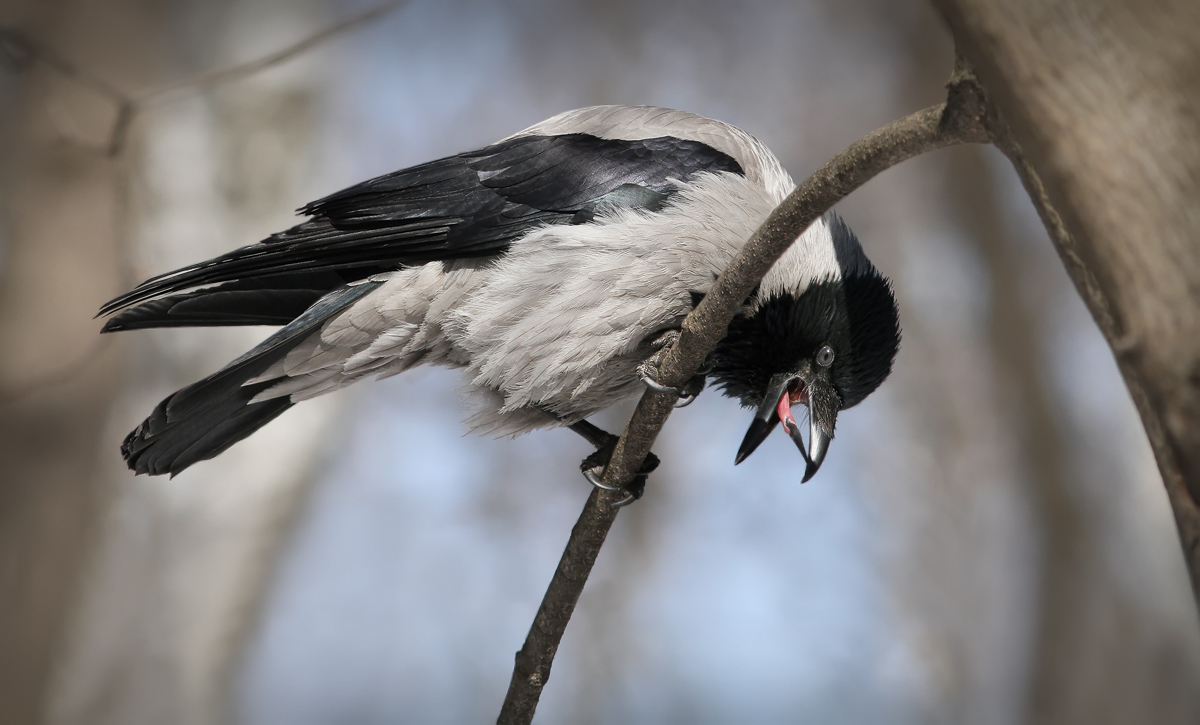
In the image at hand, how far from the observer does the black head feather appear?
2.34 metres

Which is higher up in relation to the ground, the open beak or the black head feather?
the black head feather

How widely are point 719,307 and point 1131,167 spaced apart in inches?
37.3

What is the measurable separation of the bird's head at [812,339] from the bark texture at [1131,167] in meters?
1.28

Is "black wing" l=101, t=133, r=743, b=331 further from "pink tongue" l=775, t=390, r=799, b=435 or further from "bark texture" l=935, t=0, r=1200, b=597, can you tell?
"bark texture" l=935, t=0, r=1200, b=597

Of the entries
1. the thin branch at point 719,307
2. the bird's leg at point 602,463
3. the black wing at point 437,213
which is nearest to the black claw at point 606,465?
the bird's leg at point 602,463

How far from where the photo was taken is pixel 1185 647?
17.3 feet

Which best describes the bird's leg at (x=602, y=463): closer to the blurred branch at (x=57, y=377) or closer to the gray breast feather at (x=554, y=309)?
the gray breast feather at (x=554, y=309)

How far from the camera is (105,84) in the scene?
473 centimetres

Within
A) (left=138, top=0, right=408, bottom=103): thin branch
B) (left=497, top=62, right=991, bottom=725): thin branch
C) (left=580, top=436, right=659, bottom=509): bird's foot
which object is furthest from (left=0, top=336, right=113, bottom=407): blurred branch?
(left=497, top=62, right=991, bottom=725): thin branch

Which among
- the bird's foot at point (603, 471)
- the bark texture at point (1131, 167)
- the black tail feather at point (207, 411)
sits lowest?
the bark texture at point (1131, 167)

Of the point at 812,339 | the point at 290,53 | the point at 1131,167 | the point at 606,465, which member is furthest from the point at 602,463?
the point at 290,53

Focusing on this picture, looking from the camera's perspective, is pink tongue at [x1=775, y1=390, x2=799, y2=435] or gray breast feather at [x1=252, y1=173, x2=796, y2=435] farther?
pink tongue at [x1=775, y1=390, x2=799, y2=435]

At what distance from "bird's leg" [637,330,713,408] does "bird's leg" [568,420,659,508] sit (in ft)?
0.76

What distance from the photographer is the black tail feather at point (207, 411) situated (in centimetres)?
242
